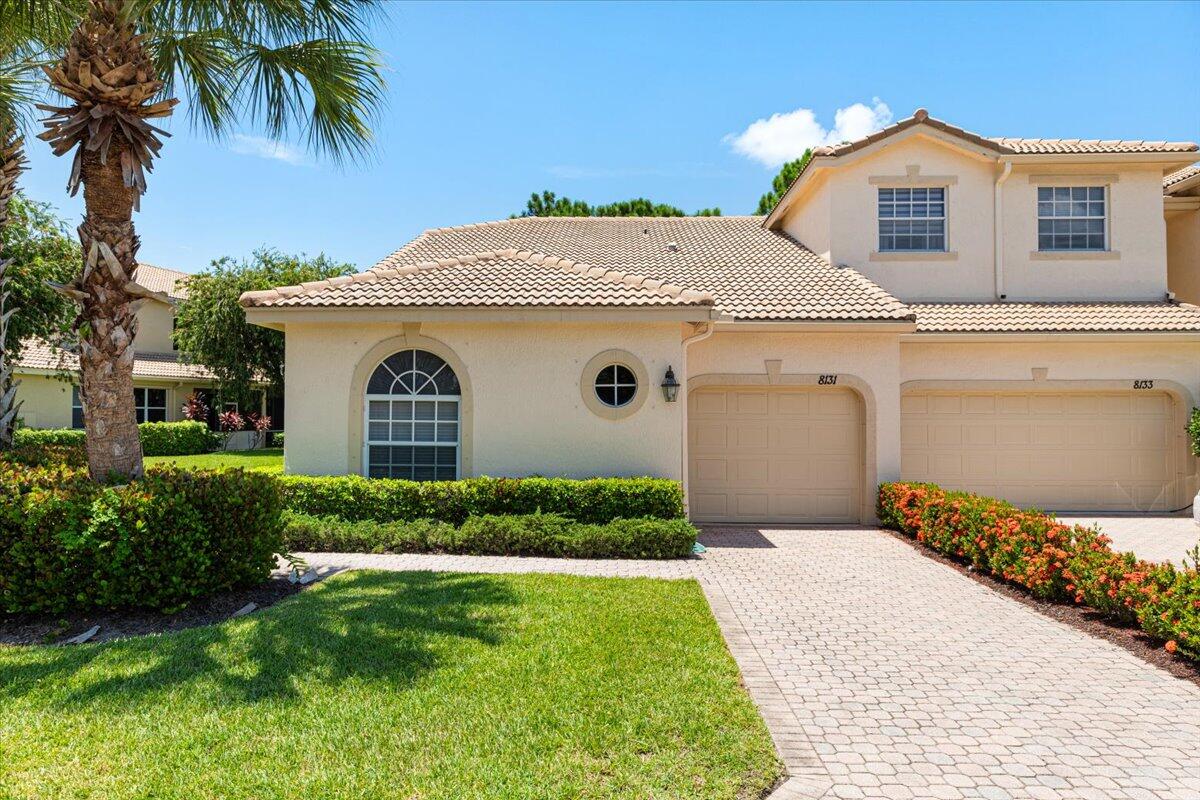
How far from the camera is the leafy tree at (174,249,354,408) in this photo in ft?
86.4

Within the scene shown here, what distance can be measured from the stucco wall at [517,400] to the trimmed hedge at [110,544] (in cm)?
408

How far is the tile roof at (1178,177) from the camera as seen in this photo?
14.8m

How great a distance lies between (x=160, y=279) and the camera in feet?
113

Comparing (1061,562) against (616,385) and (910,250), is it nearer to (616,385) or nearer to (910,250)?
(616,385)

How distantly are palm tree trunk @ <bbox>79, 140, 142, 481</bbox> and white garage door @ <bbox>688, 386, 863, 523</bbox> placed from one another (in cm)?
889

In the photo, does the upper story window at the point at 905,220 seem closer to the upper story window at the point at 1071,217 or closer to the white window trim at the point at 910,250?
the white window trim at the point at 910,250

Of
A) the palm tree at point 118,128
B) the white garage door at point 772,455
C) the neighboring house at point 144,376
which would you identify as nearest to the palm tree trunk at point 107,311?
the palm tree at point 118,128

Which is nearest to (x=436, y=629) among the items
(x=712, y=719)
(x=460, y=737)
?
(x=460, y=737)

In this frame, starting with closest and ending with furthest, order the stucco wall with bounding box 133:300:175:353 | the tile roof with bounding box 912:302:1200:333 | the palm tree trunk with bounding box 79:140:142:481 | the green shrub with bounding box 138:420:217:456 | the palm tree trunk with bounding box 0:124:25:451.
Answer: the palm tree trunk with bounding box 79:140:142:481 < the palm tree trunk with bounding box 0:124:25:451 < the tile roof with bounding box 912:302:1200:333 < the green shrub with bounding box 138:420:217:456 < the stucco wall with bounding box 133:300:175:353

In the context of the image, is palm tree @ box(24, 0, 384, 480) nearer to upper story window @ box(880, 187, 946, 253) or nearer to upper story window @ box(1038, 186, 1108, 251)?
upper story window @ box(880, 187, 946, 253)

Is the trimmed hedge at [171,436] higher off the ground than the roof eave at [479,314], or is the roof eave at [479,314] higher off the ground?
the roof eave at [479,314]

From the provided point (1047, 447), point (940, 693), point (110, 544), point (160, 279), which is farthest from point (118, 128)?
point (160, 279)

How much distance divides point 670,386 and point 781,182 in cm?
2077

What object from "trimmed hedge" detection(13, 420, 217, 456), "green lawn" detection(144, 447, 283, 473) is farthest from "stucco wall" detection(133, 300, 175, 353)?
"green lawn" detection(144, 447, 283, 473)
